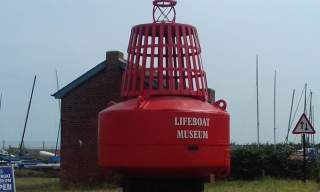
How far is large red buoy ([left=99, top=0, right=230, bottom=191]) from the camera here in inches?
250

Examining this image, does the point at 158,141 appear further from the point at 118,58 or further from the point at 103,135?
the point at 118,58

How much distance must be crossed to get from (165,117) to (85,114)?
20.7 meters

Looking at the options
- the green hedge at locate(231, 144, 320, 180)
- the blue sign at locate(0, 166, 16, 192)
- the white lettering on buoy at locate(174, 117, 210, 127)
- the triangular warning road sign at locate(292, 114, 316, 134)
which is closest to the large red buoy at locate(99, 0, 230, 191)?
the white lettering on buoy at locate(174, 117, 210, 127)

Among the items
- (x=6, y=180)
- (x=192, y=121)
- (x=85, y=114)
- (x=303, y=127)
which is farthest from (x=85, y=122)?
(x=192, y=121)

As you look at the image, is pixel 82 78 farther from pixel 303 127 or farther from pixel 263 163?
pixel 303 127

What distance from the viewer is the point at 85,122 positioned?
26.8 metres

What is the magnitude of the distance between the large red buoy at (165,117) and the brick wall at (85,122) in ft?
63.2

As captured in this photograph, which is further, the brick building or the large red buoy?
the brick building

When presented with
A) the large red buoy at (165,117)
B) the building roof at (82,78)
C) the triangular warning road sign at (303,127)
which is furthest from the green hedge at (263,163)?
the large red buoy at (165,117)

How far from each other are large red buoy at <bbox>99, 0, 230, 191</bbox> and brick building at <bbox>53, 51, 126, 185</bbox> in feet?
63.2

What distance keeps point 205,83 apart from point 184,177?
1.08 m

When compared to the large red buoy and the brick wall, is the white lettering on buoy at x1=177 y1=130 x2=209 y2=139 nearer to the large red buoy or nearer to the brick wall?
the large red buoy

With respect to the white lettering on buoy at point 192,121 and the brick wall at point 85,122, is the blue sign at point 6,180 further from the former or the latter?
the brick wall at point 85,122

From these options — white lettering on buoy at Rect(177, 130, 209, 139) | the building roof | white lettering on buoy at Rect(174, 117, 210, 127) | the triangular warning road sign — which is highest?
the building roof
